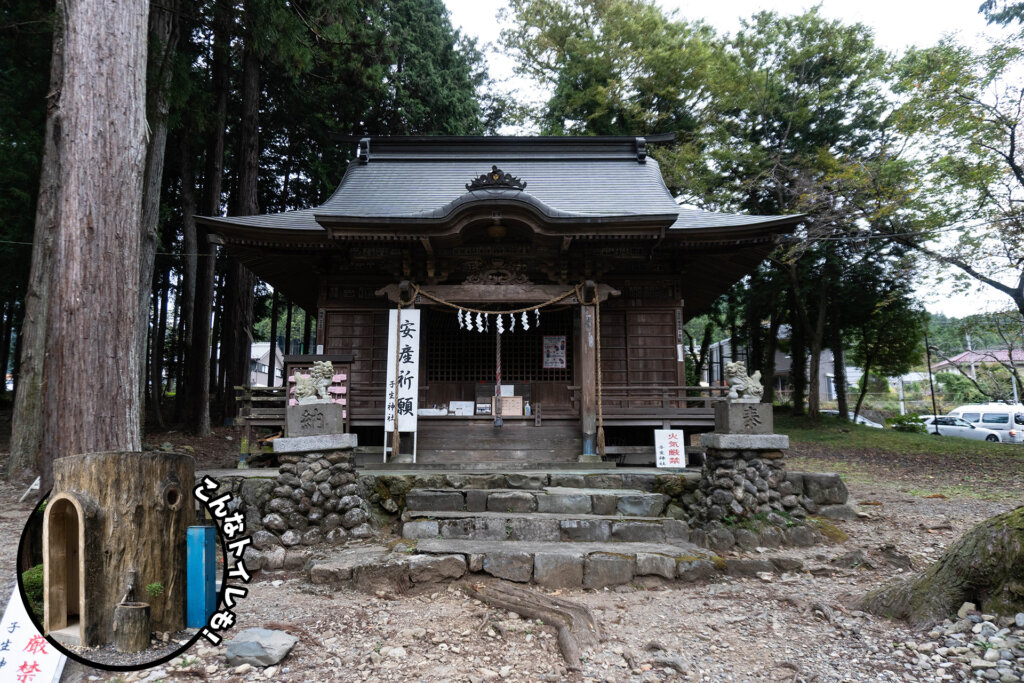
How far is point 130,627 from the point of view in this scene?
2037 millimetres

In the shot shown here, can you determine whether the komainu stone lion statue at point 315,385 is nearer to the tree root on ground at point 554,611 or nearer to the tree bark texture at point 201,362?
the tree root on ground at point 554,611

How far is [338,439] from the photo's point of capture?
614cm

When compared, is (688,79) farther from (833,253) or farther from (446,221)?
(446,221)

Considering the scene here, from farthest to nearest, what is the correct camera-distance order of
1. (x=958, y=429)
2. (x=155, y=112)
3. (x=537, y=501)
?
1. (x=958, y=429)
2. (x=155, y=112)
3. (x=537, y=501)

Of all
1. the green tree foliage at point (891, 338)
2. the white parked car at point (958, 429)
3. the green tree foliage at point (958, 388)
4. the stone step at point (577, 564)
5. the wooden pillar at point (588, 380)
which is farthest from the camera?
the green tree foliage at point (958, 388)

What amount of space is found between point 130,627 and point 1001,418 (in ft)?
91.4

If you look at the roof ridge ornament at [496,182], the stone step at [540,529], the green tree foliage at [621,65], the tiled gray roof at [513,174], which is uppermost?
the green tree foliage at [621,65]

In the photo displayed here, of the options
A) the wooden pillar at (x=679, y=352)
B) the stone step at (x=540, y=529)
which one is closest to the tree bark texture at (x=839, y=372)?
the wooden pillar at (x=679, y=352)

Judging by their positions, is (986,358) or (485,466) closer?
(485,466)

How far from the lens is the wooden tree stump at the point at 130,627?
202 cm

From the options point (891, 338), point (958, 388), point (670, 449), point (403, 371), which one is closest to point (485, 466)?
point (403, 371)

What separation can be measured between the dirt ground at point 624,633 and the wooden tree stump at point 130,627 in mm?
1422

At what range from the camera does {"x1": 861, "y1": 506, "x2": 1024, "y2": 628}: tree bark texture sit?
11.0ft

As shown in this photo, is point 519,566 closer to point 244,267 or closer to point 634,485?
point 634,485
